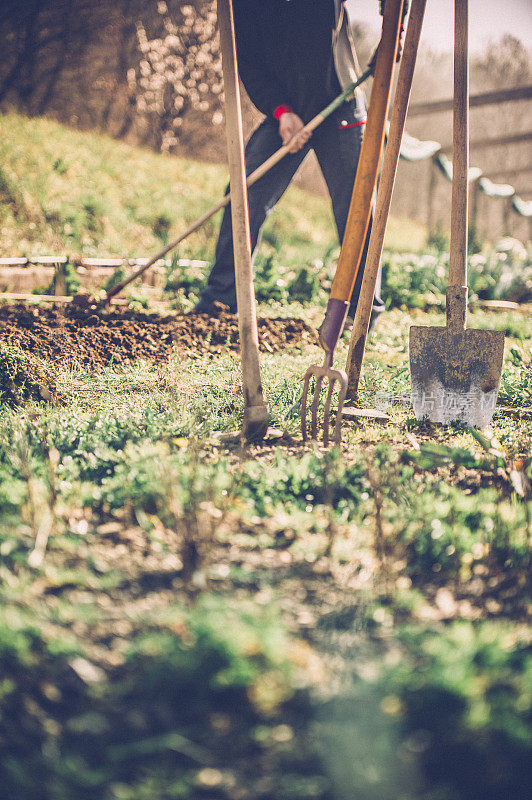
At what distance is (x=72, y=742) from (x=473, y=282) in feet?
18.3

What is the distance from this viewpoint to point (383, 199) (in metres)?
2.82

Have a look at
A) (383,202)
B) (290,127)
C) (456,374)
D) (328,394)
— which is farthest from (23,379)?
(290,127)

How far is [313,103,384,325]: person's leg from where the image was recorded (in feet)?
12.5

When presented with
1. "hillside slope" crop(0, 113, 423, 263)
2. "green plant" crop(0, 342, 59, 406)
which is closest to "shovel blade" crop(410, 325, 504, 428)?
"green plant" crop(0, 342, 59, 406)

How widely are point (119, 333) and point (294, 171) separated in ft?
5.24

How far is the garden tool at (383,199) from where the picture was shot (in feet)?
8.95

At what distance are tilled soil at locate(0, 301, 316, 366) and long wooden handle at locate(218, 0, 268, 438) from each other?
1146 mm

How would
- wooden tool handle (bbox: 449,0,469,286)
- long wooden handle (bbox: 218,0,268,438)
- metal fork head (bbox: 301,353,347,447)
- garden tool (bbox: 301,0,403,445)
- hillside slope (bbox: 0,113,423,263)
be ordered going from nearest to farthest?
metal fork head (bbox: 301,353,347,447), long wooden handle (bbox: 218,0,268,438), garden tool (bbox: 301,0,403,445), wooden tool handle (bbox: 449,0,469,286), hillside slope (bbox: 0,113,423,263)

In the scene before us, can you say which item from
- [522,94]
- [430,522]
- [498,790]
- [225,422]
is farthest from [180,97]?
[498,790]

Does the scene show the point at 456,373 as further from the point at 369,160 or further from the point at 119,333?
the point at 119,333

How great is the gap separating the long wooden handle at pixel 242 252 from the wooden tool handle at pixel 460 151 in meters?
0.95

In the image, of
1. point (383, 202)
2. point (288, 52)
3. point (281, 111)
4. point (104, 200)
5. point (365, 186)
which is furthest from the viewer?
point (104, 200)

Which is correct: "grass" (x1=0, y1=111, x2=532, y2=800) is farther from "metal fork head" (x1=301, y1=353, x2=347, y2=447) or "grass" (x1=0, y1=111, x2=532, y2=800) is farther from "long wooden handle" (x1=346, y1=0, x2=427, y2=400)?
"long wooden handle" (x1=346, y1=0, x2=427, y2=400)

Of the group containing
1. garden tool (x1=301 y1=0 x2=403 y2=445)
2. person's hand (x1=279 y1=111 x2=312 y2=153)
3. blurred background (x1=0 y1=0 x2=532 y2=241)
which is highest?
blurred background (x1=0 y1=0 x2=532 y2=241)
